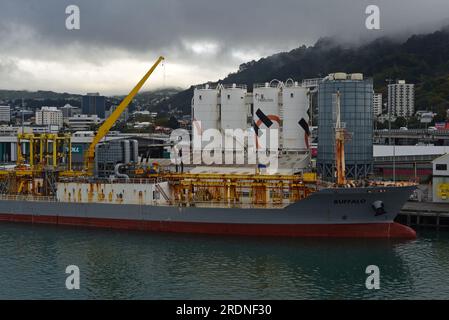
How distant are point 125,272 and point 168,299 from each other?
4.22 meters

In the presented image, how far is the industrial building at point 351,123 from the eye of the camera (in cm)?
3884

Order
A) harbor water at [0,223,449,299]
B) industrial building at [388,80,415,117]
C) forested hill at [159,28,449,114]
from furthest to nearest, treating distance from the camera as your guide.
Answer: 1. industrial building at [388,80,415,117]
2. forested hill at [159,28,449,114]
3. harbor water at [0,223,449,299]

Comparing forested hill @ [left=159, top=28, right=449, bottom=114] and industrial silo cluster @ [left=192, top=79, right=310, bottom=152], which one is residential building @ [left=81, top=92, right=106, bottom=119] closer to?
forested hill @ [left=159, top=28, right=449, bottom=114]

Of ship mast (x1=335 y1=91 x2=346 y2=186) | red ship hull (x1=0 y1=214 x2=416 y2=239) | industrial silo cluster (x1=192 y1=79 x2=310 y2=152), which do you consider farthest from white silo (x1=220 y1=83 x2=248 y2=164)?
ship mast (x1=335 y1=91 x2=346 y2=186)

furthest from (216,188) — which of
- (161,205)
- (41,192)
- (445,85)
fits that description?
(445,85)

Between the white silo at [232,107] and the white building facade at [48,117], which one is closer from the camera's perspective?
the white silo at [232,107]

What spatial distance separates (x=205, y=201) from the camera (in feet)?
104

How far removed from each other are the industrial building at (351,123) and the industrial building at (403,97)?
271 ft

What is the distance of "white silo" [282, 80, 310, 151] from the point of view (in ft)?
139

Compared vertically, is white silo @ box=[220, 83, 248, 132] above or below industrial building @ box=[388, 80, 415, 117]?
below

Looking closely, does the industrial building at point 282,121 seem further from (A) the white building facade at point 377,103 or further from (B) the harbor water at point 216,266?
(A) the white building facade at point 377,103

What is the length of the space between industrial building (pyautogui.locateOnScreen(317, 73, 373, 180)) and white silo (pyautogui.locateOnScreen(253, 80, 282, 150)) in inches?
173

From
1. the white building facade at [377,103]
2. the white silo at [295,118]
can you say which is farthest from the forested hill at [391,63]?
the white silo at [295,118]

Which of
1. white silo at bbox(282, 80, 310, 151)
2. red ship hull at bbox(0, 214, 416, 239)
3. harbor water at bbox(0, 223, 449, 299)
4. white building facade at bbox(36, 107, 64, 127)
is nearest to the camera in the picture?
harbor water at bbox(0, 223, 449, 299)
